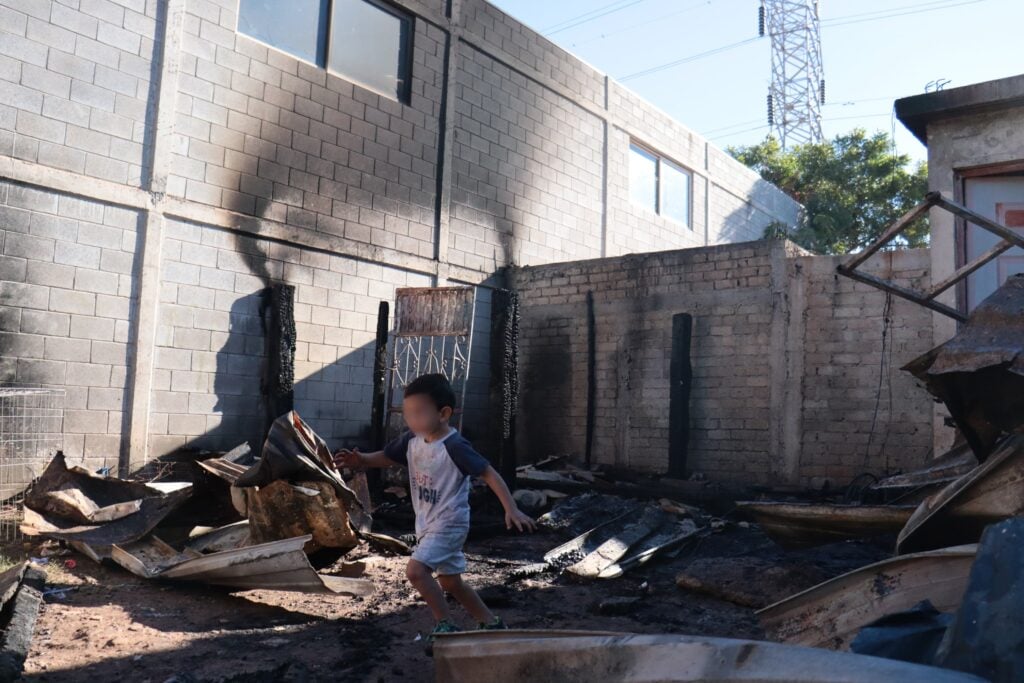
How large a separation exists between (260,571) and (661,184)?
1319 centimetres

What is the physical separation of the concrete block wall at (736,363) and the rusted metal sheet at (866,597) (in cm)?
606

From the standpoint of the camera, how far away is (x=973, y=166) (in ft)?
25.3

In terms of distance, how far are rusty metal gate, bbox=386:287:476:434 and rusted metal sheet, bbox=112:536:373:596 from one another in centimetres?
405

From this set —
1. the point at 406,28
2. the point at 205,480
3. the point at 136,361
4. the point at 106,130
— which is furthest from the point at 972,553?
the point at 406,28

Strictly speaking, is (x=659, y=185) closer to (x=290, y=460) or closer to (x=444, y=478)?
(x=290, y=460)

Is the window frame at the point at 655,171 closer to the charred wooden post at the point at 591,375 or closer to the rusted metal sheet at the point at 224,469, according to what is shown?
the charred wooden post at the point at 591,375

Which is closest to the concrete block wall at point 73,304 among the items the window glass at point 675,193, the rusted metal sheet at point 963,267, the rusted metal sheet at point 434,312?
the rusted metal sheet at point 434,312

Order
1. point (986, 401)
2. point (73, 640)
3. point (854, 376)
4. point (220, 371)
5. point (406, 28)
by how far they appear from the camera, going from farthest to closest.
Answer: point (406, 28) < point (854, 376) < point (220, 371) < point (986, 401) < point (73, 640)

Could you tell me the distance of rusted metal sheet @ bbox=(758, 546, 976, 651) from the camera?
291cm

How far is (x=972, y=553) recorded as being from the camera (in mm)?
2861

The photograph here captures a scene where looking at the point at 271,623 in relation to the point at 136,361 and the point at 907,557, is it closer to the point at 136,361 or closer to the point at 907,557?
the point at 907,557

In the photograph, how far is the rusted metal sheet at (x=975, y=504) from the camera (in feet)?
12.1

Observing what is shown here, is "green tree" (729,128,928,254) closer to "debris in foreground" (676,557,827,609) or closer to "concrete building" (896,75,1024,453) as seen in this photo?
"concrete building" (896,75,1024,453)

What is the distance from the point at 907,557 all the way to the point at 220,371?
23.3 ft
